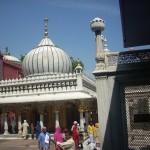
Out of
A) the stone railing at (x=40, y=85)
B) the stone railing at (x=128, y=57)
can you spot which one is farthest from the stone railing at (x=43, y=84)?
the stone railing at (x=128, y=57)

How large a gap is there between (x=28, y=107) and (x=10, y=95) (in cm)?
175

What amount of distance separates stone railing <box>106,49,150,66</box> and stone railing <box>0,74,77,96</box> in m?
9.24

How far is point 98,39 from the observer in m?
8.56

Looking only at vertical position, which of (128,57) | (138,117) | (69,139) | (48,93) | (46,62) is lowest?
(69,139)

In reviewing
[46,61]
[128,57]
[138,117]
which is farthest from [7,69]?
[138,117]

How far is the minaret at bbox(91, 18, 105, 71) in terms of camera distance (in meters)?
8.23

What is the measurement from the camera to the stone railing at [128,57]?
25.4 ft

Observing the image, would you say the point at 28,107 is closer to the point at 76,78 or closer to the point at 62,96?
the point at 62,96

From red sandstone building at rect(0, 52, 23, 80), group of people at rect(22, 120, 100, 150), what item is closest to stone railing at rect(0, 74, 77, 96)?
group of people at rect(22, 120, 100, 150)

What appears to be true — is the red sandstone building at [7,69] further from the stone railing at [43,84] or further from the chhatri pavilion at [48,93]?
the stone railing at [43,84]

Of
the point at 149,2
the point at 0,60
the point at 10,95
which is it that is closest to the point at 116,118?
the point at 149,2

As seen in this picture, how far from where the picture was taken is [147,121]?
734 centimetres

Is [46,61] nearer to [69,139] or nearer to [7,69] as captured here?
[7,69]

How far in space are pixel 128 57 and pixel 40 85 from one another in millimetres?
11231
